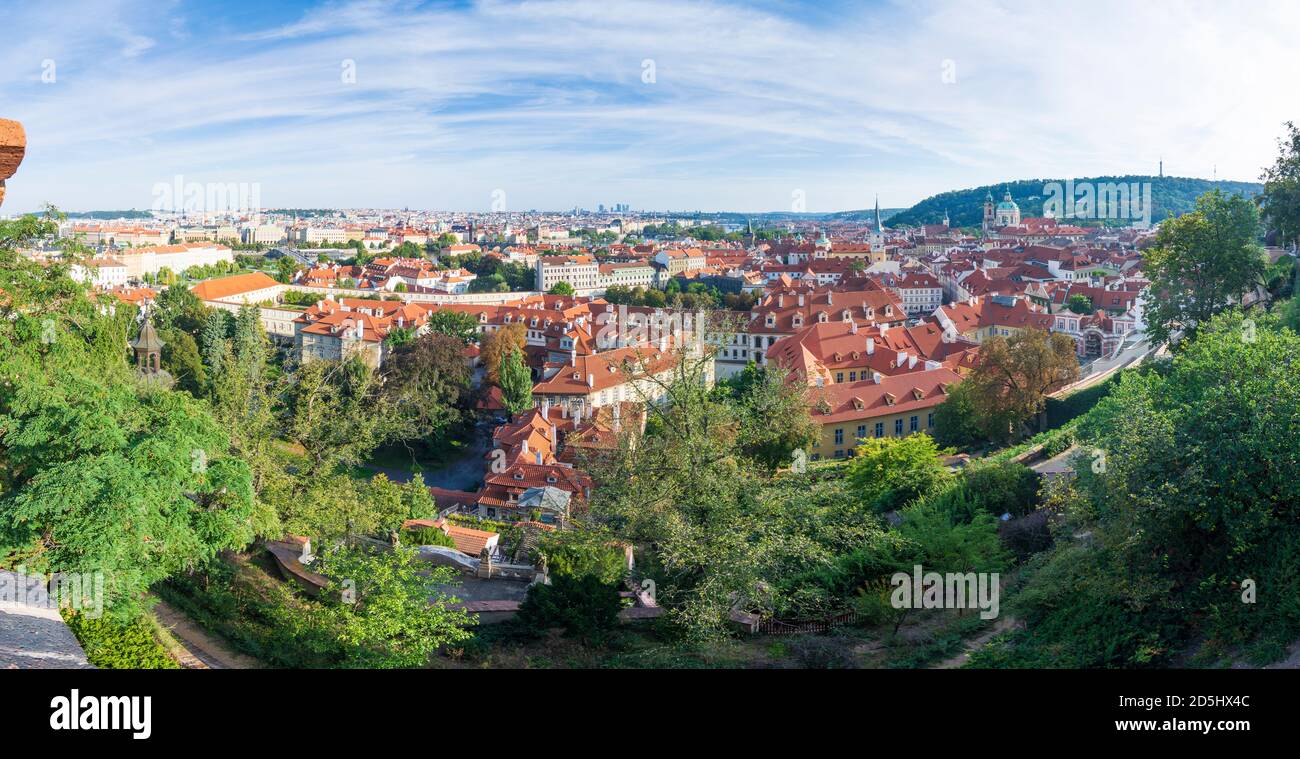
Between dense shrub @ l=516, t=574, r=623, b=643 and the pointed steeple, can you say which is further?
the pointed steeple

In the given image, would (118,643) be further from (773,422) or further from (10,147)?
(773,422)

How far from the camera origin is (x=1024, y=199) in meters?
156

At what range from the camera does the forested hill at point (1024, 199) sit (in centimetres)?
13312

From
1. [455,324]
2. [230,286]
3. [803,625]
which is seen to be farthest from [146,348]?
[230,286]

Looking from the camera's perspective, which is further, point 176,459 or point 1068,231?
point 1068,231

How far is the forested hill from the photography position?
133125 mm

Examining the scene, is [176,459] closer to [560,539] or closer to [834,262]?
[560,539]

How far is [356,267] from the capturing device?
9756cm

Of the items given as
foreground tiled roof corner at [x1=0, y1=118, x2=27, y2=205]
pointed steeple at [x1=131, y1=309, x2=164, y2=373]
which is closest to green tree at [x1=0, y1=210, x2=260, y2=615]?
foreground tiled roof corner at [x1=0, y1=118, x2=27, y2=205]

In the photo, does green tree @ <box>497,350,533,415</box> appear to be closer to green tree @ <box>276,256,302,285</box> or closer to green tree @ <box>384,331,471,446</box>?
green tree @ <box>384,331,471,446</box>
